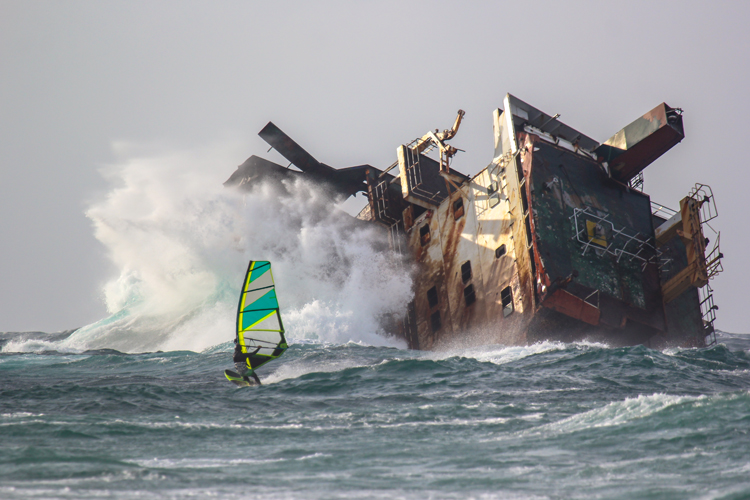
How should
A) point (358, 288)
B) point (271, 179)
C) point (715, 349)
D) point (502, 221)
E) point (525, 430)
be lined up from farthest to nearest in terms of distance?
1. point (271, 179)
2. point (358, 288)
3. point (502, 221)
4. point (715, 349)
5. point (525, 430)

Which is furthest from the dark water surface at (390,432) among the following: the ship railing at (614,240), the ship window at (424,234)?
the ship window at (424,234)

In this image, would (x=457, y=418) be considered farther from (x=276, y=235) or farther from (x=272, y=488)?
(x=276, y=235)

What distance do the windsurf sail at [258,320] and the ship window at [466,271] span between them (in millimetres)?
10987

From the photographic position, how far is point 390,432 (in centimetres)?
1262

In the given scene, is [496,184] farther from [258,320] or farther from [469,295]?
[258,320]

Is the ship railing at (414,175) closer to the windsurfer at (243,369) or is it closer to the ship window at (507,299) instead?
the ship window at (507,299)

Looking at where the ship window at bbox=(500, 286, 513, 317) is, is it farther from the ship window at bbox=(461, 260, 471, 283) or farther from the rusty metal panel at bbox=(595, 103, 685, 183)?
the rusty metal panel at bbox=(595, 103, 685, 183)

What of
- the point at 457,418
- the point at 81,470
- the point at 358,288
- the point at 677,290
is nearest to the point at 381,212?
the point at 358,288

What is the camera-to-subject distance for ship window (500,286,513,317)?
2506 centimetres

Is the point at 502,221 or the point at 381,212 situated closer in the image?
the point at 502,221

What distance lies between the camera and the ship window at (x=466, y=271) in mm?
27534

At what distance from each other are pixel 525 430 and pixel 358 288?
1863cm

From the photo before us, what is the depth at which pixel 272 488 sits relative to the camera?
31.8 feet

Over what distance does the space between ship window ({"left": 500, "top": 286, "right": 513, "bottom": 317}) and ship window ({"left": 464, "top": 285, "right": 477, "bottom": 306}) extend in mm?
1683
